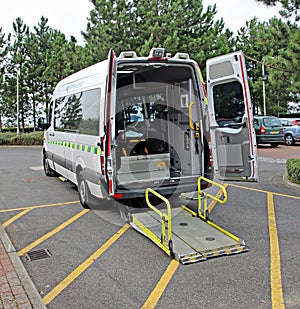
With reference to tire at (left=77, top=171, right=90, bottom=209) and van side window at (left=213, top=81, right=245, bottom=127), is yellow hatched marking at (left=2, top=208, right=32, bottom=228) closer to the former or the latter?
tire at (left=77, top=171, right=90, bottom=209)

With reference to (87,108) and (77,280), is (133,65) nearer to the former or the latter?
(87,108)

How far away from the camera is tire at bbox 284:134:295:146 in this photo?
19.3 meters

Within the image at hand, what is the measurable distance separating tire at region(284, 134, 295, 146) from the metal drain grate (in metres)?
16.6

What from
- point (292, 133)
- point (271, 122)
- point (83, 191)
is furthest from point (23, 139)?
point (83, 191)

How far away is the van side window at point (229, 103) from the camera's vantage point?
6.01 metres

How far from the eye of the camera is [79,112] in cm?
723

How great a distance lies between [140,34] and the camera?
21.7m

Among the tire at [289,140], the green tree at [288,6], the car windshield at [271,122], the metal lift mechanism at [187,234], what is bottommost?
the metal lift mechanism at [187,234]

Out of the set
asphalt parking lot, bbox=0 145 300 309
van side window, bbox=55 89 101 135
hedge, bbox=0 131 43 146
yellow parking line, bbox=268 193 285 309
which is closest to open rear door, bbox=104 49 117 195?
van side window, bbox=55 89 101 135

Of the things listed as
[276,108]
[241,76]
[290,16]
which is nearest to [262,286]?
[241,76]

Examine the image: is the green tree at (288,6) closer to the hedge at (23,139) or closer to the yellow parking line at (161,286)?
the yellow parking line at (161,286)

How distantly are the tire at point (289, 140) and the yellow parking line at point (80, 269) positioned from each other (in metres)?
15.4

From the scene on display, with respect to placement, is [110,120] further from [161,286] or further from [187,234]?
[161,286]

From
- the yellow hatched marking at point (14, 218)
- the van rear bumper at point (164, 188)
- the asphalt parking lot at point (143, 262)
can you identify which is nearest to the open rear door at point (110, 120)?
the van rear bumper at point (164, 188)
